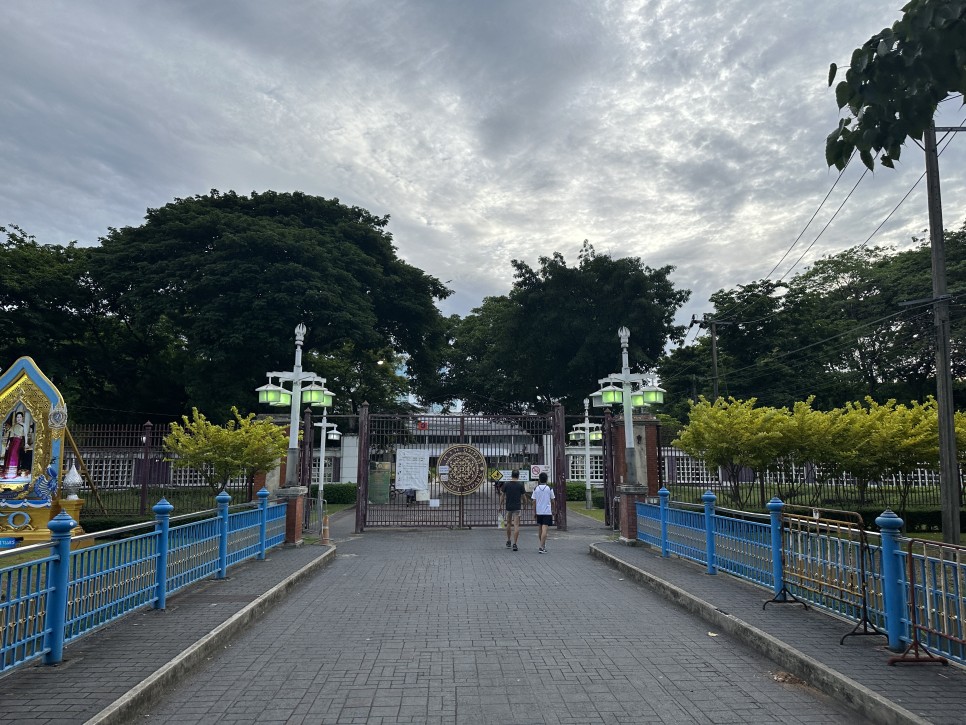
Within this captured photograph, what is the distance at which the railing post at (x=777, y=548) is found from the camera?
28.8ft

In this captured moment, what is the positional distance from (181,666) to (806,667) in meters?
5.36

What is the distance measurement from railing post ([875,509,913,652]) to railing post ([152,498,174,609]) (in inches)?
303

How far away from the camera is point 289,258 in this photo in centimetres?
3334

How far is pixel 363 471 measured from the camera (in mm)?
20188

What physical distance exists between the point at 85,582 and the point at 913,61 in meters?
7.75

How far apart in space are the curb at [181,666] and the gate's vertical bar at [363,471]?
9.96m

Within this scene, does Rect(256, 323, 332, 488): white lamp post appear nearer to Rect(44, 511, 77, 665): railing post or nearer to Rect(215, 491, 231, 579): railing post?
Rect(215, 491, 231, 579): railing post

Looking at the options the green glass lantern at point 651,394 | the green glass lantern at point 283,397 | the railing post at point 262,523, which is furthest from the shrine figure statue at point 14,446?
the green glass lantern at point 651,394

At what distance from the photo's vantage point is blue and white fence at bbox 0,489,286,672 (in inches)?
223

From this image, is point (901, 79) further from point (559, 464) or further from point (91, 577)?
point (559, 464)

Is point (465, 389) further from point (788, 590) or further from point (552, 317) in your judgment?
point (788, 590)

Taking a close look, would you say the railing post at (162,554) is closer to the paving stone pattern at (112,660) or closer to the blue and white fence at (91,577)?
the blue and white fence at (91,577)

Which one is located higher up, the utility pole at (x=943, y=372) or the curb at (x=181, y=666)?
the utility pole at (x=943, y=372)

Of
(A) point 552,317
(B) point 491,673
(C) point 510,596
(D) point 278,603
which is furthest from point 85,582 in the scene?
(A) point 552,317
